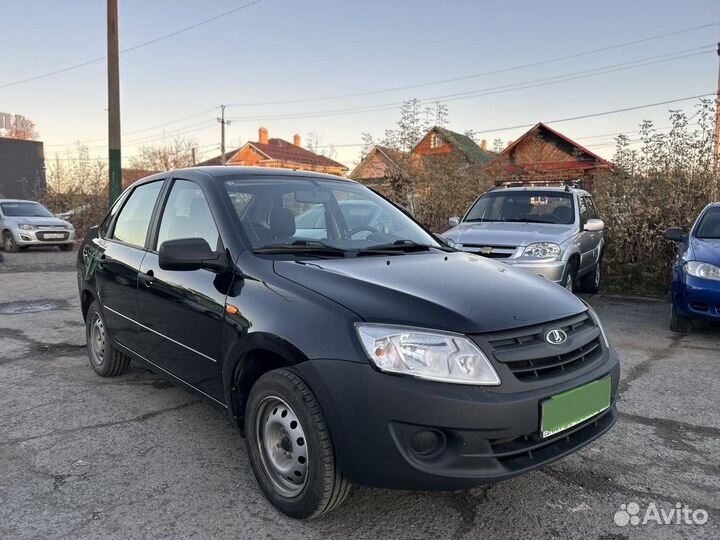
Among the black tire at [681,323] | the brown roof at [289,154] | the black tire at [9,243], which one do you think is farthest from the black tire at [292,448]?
the brown roof at [289,154]

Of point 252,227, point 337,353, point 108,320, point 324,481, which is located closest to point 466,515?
point 324,481

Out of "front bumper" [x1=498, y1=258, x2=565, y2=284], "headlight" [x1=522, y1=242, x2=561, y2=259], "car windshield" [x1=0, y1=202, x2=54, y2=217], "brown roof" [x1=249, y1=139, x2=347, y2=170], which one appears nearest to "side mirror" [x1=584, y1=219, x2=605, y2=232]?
"headlight" [x1=522, y1=242, x2=561, y2=259]

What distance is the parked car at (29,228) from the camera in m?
15.2

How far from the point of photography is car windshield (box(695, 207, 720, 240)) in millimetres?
6616

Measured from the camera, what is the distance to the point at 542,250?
693 centimetres

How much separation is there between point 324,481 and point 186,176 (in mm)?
2212

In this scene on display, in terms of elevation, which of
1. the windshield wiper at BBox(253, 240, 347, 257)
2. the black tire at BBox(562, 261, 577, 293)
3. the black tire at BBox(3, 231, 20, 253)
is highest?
the windshield wiper at BBox(253, 240, 347, 257)

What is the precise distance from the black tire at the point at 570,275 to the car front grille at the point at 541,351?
472cm

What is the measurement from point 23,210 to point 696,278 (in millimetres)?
17016

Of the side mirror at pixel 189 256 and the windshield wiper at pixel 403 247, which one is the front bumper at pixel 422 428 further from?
the windshield wiper at pixel 403 247

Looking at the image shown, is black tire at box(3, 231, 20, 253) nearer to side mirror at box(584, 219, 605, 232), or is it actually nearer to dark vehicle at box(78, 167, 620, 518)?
dark vehicle at box(78, 167, 620, 518)

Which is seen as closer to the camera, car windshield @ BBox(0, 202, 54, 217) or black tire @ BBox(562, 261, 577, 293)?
black tire @ BBox(562, 261, 577, 293)

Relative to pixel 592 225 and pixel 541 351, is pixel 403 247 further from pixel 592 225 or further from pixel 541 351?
pixel 592 225

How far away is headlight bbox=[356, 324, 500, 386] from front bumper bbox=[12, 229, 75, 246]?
1588 cm
